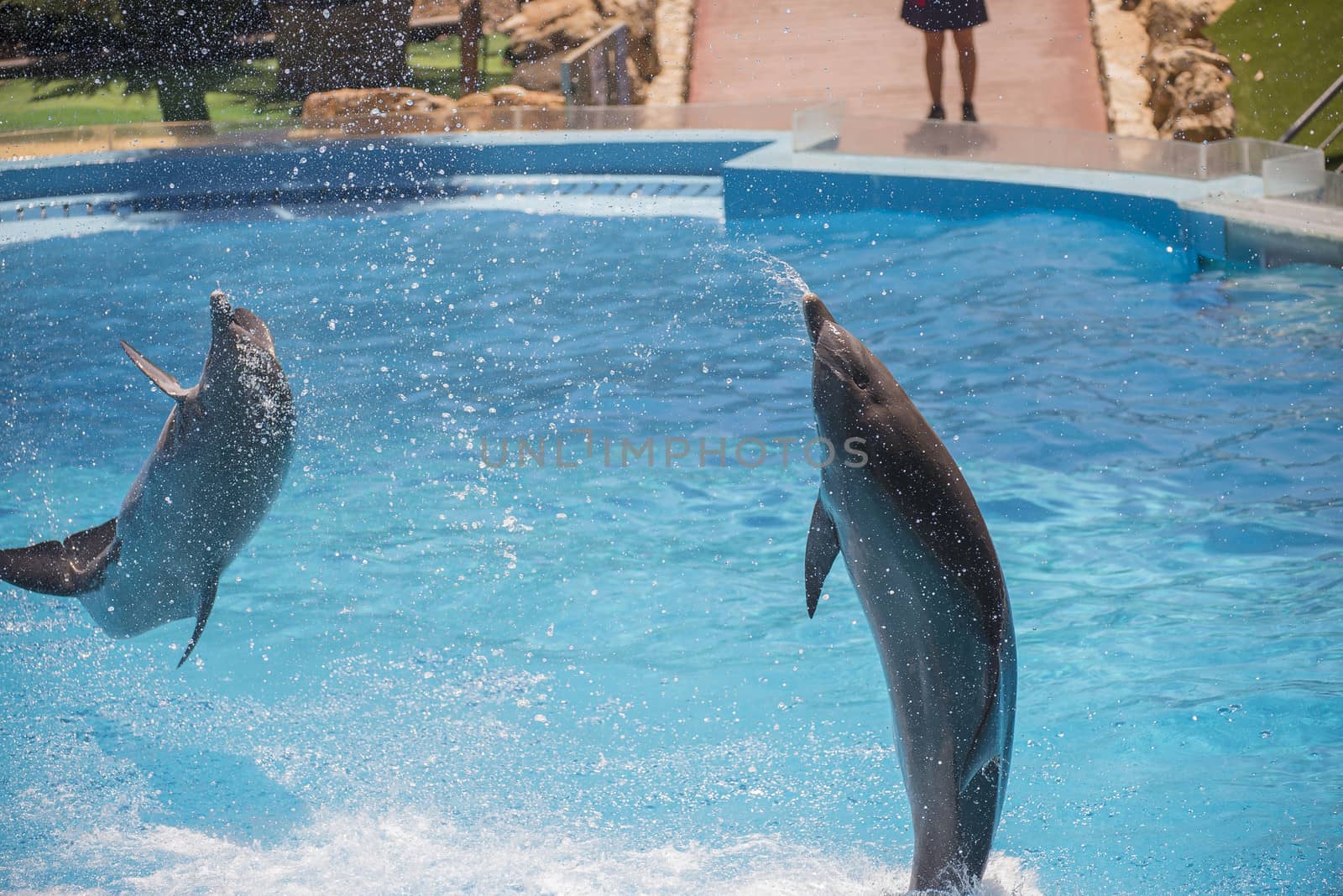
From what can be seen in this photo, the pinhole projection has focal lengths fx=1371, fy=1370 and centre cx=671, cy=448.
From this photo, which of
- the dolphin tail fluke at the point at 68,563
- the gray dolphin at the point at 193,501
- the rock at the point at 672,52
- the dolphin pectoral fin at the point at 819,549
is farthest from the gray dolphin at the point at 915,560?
the rock at the point at 672,52

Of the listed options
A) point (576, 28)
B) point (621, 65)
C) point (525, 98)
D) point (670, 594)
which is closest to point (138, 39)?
point (576, 28)

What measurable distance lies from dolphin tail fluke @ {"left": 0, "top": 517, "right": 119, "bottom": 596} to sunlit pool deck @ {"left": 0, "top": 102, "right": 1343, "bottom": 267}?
658 cm

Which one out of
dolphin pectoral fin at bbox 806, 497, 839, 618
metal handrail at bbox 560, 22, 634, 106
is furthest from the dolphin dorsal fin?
metal handrail at bbox 560, 22, 634, 106

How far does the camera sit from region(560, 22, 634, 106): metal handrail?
1228cm

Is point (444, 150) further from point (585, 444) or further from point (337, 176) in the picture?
point (585, 444)

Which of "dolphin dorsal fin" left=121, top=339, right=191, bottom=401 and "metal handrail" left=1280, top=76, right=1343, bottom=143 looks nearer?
"dolphin dorsal fin" left=121, top=339, right=191, bottom=401

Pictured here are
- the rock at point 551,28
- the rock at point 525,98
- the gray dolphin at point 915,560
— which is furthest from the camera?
the rock at point 551,28

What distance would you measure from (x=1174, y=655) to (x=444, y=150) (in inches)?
300

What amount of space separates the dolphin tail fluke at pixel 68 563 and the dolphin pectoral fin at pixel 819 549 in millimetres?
2013

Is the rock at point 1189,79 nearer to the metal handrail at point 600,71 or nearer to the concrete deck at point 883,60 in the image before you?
the concrete deck at point 883,60

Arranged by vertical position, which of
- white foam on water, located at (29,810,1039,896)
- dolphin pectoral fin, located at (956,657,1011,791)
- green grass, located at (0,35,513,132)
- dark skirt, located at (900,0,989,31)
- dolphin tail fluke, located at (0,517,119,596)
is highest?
dark skirt, located at (900,0,989,31)

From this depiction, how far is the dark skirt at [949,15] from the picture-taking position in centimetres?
1052

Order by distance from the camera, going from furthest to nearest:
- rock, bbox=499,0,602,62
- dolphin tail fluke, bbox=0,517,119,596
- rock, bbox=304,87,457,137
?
rock, bbox=499,0,602,62 < rock, bbox=304,87,457,137 < dolphin tail fluke, bbox=0,517,119,596

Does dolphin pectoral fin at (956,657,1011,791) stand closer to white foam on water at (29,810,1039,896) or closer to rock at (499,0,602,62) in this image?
white foam on water at (29,810,1039,896)
